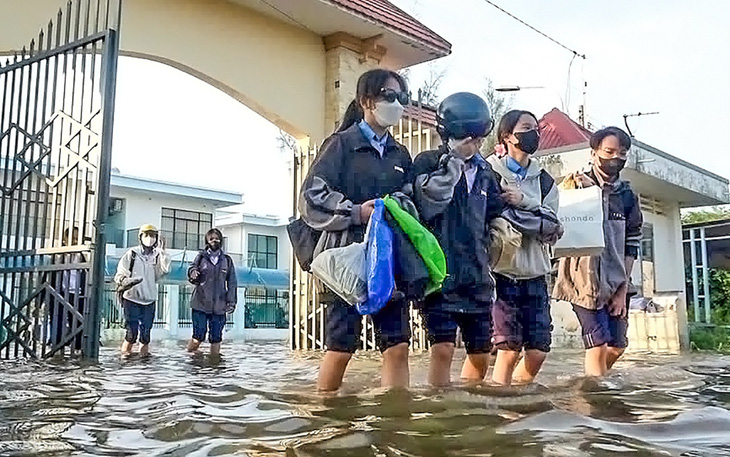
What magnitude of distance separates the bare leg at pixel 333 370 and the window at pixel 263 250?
30912 millimetres

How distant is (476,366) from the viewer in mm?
4023

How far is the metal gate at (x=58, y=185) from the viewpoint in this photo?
7.20 metres

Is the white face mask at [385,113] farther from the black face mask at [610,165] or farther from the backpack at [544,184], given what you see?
the black face mask at [610,165]

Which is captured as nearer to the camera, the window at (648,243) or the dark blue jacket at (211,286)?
the dark blue jacket at (211,286)

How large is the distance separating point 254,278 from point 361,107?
24268 mm

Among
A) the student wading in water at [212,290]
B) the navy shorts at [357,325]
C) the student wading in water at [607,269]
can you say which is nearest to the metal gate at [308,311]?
the student wading in water at [212,290]

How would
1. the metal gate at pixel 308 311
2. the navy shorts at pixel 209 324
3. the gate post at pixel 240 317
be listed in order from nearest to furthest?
the navy shorts at pixel 209 324 < the metal gate at pixel 308 311 < the gate post at pixel 240 317

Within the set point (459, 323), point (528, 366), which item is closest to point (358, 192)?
point (459, 323)

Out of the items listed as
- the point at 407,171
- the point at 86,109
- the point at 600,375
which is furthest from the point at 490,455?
the point at 86,109

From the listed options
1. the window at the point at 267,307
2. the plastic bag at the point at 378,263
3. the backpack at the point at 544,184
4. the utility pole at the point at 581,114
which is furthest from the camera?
the window at the point at 267,307

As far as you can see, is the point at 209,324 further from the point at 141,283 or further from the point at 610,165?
the point at 610,165

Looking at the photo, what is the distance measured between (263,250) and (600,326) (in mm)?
31060

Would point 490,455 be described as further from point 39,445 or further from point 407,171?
point 407,171

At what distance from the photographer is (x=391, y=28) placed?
36.1 feet
